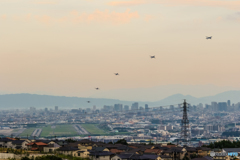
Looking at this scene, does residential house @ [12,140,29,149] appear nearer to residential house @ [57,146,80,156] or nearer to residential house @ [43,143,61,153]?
residential house @ [43,143,61,153]

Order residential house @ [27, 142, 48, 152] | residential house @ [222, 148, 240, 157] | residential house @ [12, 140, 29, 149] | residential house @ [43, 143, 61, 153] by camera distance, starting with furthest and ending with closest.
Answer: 1. residential house @ [222, 148, 240, 157]
2. residential house @ [12, 140, 29, 149]
3. residential house @ [27, 142, 48, 152]
4. residential house @ [43, 143, 61, 153]

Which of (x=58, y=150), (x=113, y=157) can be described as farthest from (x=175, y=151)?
(x=58, y=150)

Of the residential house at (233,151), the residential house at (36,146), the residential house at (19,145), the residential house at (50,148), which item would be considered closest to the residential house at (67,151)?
the residential house at (50,148)

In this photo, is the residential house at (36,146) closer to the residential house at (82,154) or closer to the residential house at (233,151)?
the residential house at (82,154)

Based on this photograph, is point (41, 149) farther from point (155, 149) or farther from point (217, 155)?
point (217, 155)

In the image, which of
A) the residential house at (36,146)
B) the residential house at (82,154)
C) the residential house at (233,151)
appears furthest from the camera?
the residential house at (233,151)

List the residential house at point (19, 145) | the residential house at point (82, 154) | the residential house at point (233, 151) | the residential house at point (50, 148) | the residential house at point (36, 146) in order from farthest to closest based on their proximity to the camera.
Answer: the residential house at point (233, 151)
the residential house at point (19, 145)
the residential house at point (36, 146)
the residential house at point (50, 148)
the residential house at point (82, 154)

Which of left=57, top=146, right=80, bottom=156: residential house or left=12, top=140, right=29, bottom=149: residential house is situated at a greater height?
left=12, top=140, right=29, bottom=149: residential house

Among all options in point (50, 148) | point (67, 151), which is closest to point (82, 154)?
point (67, 151)

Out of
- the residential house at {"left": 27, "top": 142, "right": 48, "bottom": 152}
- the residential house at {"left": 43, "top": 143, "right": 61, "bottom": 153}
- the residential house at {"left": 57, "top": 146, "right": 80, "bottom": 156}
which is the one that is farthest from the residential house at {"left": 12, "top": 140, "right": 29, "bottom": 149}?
the residential house at {"left": 57, "top": 146, "right": 80, "bottom": 156}

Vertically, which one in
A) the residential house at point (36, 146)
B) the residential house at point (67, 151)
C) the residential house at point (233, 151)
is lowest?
the residential house at point (233, 151)

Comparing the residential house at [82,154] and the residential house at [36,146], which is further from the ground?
the residential house at [36,146]

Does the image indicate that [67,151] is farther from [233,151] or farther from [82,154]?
[233,151]
